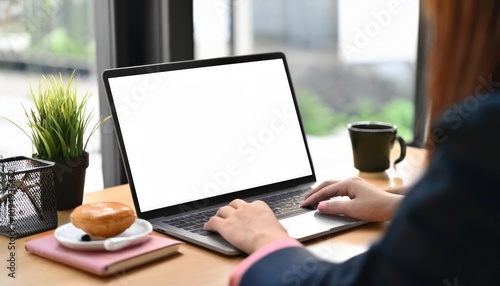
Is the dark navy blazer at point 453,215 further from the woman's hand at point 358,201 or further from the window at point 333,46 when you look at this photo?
the window at point 333,46

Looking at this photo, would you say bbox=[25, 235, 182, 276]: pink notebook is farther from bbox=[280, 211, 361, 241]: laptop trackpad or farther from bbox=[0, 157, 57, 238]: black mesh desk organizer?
bbox=[280, 211, 361, 241]: laptop trackpad

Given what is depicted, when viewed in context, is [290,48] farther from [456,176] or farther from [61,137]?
[456,176]

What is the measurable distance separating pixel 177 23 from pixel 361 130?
1.89ft

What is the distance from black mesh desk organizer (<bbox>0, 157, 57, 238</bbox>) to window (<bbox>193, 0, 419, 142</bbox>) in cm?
95

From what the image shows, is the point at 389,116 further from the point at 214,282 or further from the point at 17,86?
the point at 214,282

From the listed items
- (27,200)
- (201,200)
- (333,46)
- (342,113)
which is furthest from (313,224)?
(342,113)

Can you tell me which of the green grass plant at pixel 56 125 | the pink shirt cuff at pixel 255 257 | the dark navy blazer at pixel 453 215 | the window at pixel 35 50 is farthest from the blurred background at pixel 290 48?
the dark navy blazer at pixel 453 215

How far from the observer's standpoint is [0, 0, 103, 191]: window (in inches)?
66.2

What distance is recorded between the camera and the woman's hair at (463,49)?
66 centimetres

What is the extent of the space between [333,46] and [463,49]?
9.19 feet

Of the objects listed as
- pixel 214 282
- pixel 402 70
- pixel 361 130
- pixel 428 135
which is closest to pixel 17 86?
pixel 361 130

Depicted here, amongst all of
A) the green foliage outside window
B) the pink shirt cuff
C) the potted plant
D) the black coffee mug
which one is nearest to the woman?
the pink shirt cuff

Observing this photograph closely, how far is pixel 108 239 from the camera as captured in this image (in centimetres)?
104

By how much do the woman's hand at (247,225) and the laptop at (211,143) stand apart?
2 cm
